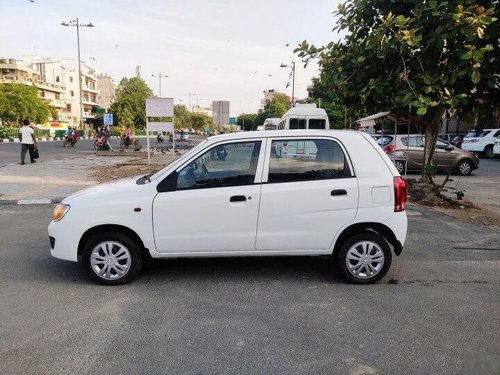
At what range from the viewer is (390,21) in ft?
25.3

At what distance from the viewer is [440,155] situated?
15.2 m

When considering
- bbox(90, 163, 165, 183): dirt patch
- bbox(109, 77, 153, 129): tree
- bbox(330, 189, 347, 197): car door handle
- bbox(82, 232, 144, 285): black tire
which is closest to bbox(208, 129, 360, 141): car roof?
bbox(330, 189, 347, 197): car door handle

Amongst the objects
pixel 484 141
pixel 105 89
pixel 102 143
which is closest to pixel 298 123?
pixel 484 141

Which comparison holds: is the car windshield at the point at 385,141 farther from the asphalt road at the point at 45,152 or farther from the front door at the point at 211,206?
the asphalt road at the point at 45,152

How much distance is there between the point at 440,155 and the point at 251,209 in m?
13.1

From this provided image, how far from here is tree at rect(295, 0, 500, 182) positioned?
745 cm

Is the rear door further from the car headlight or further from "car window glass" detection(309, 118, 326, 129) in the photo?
"car window glass" detection(309, 118, 326, 129)

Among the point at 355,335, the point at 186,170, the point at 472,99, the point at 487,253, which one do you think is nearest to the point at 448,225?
the point at 487,253

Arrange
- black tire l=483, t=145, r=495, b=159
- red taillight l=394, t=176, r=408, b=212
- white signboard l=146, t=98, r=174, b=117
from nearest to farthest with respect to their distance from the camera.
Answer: red taillight l=394, t=176, r=408, b=212
white signboard l=146, t=98, r=174, b=117
black tire l=483, t=145, r=495, b=159

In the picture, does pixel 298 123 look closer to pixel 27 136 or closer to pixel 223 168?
pixel 27 136

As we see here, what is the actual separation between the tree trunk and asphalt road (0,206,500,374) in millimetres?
5054

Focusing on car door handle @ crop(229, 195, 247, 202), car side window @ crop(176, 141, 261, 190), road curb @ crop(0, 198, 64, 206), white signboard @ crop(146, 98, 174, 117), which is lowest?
road curb @ crop(0, 198, 64, 206)

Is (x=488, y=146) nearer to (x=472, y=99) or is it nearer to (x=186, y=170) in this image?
(x=472, y=99)

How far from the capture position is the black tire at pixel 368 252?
4457 mm
